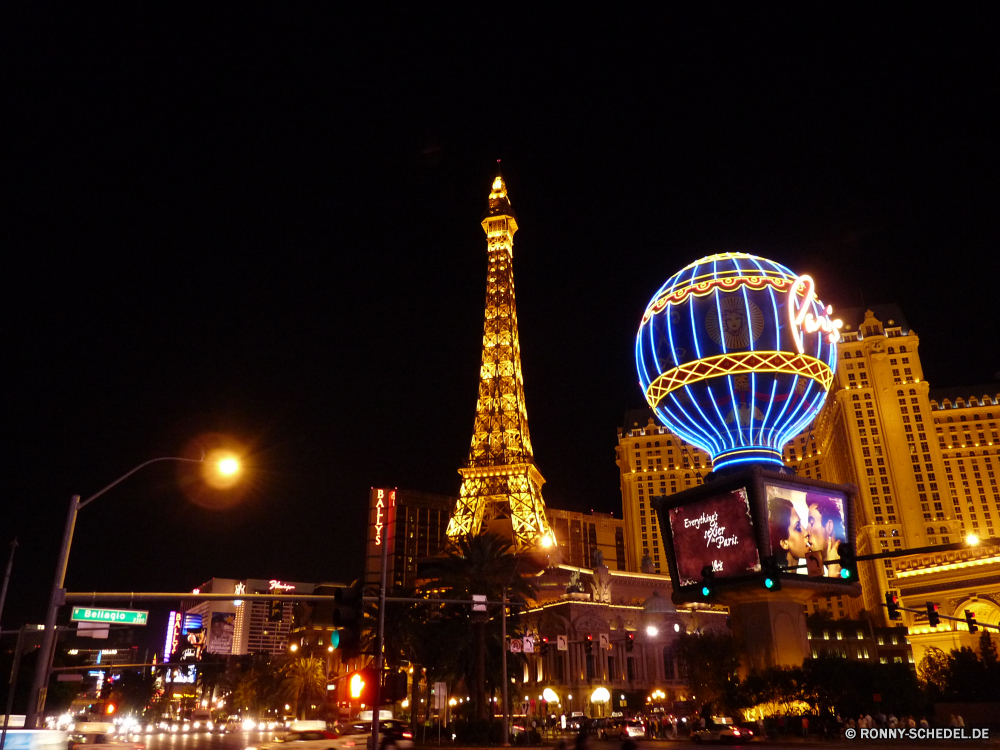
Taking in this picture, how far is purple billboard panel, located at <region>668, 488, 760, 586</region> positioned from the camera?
52.3m

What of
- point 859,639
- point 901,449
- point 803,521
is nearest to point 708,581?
point 803,521

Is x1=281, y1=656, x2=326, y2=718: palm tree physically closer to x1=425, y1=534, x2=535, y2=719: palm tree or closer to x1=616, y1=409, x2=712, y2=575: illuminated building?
x1=425, y1=534, x2=535, y2=719: palm tree

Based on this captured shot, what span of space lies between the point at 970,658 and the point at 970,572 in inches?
1593

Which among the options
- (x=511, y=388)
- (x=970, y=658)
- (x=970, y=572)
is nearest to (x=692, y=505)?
(x=970, y=658)

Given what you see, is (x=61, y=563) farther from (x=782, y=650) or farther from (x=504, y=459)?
(x=504, y=459)

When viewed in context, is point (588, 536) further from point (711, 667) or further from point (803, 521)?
point (803, 521)

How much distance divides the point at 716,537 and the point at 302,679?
165 feet

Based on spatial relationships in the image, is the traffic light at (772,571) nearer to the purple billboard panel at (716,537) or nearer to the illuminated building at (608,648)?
the purple billboard panel at (716,537)

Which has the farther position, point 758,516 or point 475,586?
point 758,516

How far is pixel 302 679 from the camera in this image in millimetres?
83812

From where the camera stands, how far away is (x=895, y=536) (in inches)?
5030

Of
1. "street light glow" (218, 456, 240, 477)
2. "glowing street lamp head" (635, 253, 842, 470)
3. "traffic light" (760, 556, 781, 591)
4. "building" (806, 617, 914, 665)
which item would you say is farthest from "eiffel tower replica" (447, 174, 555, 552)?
"street light glow" (218, 456, 240, 477)

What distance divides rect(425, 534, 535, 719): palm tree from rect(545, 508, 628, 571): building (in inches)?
4251

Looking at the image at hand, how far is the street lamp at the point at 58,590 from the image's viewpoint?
15.1 meters
